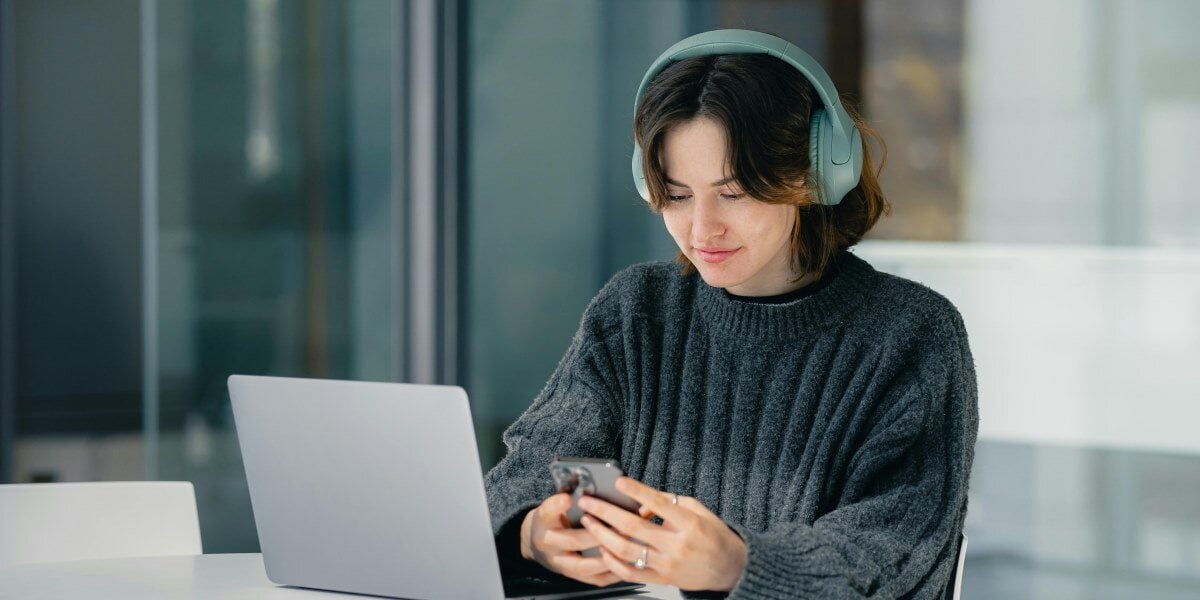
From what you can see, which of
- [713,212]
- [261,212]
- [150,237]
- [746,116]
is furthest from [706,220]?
[261,212]

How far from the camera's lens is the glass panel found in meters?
3.13

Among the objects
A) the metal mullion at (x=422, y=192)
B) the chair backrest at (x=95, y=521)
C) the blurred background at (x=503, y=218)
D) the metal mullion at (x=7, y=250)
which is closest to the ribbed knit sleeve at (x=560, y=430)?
the chair backrest at (x=95, y=521)

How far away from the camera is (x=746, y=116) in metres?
1.42

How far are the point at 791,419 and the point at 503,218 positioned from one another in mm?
2267

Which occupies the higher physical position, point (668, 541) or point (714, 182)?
point (714, 182)

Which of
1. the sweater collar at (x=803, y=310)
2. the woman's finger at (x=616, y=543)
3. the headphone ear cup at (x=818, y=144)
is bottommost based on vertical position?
the woman's finger at (x=616, y=543)

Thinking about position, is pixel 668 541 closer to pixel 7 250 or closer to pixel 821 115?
pixel 821 115

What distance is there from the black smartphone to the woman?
1 cm

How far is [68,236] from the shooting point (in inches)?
112

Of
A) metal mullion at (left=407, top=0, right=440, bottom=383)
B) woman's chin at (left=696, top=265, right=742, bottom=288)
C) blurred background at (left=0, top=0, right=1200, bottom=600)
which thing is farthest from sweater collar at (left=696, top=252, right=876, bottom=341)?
metal mullion at (left=407, top=0, right=440, bottom=383)

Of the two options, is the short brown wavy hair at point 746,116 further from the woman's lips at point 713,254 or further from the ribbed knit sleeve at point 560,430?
the ribbed knit sleeve at point 560,430

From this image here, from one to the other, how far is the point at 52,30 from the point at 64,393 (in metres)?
0.80

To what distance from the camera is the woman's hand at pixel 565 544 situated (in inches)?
48.2

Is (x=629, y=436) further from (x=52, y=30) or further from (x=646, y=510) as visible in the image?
(x=52, y=30)
